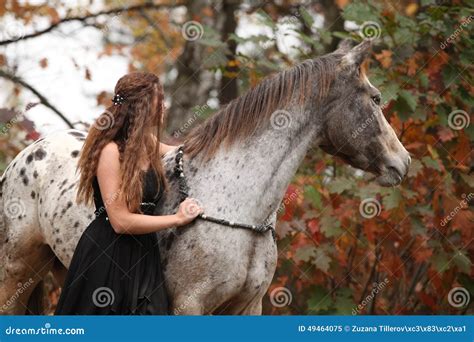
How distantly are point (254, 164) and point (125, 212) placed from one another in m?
0.63

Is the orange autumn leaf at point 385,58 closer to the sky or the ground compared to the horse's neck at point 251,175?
closer to the ground

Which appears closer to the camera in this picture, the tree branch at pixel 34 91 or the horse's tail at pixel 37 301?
the horse's tail at pixel 37 301

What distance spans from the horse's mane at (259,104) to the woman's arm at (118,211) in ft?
1.18

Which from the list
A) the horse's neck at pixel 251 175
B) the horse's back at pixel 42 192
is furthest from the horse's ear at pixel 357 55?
the horse's back at pixel 42 192

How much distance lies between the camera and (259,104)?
3.67 meters

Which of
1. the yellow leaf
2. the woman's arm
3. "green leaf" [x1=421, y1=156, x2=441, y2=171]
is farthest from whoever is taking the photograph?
the yellow leaf

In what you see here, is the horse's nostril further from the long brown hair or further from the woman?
the long brown hair

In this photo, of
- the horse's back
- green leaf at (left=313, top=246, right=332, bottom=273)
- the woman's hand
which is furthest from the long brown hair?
green leaf at (left=313, top=246, right=332, bottom=273)

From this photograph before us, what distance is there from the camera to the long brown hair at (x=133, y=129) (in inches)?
136

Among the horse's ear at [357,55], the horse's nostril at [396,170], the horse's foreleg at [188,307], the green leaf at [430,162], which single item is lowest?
the green leaf at [430,162]

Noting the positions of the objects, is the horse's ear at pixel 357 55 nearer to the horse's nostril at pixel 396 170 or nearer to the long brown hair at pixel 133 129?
the horse's nostril at pixel 396 170

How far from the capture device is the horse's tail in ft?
15.1

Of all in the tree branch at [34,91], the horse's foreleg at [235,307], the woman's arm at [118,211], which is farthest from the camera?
the tree branch at [34,91]

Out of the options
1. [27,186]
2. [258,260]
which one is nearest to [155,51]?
[27,186]
